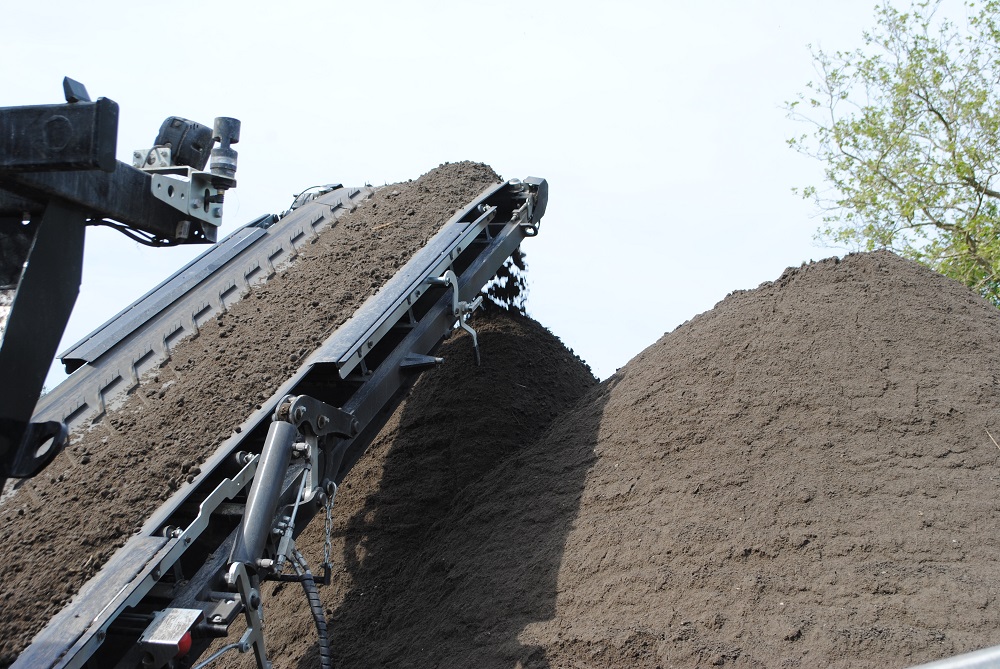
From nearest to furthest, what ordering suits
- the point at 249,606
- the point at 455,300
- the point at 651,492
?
the point at 249,606, the point at 651,492, the point at 455,300

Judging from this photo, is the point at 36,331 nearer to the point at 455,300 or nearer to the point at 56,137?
the point at 56,137

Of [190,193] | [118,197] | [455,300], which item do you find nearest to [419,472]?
[455,300]

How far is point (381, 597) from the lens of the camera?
21.2ft

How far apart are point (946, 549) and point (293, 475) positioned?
11.4ft

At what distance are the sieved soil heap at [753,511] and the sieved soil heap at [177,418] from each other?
1.71m

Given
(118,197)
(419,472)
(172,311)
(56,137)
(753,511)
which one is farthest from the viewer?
(419,472)

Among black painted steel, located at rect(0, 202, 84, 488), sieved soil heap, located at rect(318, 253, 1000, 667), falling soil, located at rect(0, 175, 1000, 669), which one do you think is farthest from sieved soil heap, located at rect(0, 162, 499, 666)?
sieved soil heap, located at rect(318, 253, 1000, 667)

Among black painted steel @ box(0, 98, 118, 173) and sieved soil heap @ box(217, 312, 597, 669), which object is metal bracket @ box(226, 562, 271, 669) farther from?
black painted steel @ box(0, 98, 118, 173)

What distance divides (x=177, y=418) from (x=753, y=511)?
338cm

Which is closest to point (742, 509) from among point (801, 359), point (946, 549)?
point (946, 549)

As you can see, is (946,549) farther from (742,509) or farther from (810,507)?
(742,509)

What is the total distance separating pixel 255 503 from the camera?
184 inches

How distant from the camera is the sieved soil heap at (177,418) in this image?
4.61 meters

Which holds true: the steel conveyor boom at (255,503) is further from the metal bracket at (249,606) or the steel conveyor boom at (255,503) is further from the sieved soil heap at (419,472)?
the sieved soil heap at (419,472)
